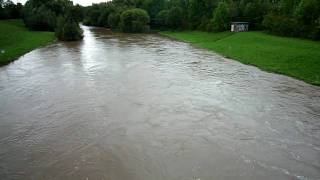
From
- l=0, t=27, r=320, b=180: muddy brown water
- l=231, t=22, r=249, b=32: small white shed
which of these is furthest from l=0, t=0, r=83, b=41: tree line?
l=0, t=27, r=320, b=180: muddy brown water

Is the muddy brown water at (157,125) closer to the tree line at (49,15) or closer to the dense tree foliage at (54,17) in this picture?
the dense tree foliage at (54,17)

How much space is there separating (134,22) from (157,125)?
69.8m

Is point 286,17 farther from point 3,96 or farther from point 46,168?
point 46,168

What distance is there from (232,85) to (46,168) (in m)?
16.5

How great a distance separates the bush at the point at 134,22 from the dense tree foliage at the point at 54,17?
11.8 meters

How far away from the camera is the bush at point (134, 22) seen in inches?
3324

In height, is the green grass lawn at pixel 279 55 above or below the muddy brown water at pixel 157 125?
above

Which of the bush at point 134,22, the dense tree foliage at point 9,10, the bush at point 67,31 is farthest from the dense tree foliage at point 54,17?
the bush at point 134,22

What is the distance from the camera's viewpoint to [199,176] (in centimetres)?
1214

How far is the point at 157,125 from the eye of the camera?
17.0m

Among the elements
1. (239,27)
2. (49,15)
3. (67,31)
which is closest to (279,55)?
(239,27)

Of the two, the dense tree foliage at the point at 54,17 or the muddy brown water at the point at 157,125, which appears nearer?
the muddy brown water at the point at 157,125

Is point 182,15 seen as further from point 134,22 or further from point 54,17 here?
point 54,17

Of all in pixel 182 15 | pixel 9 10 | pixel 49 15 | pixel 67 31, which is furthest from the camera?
pixel 9 10
